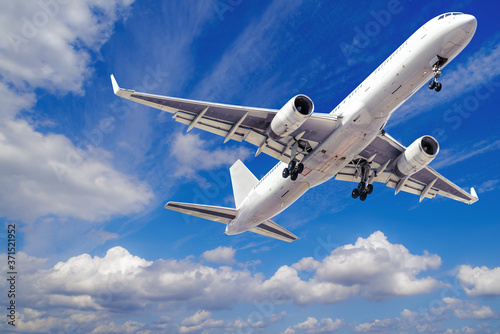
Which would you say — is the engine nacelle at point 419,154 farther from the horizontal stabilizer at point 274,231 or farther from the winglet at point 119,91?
the winglet at point 119,91

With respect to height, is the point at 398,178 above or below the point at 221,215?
above

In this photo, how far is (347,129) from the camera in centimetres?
2225

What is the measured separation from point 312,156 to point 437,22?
10.3 m

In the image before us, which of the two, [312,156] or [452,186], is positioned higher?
[452,186]

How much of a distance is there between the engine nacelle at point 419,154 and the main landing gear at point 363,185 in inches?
101

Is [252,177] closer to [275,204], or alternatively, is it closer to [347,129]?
[275,204]

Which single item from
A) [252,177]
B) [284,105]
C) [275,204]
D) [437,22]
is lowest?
[275,204]

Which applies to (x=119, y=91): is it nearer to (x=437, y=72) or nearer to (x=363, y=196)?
(x=437, y=72)

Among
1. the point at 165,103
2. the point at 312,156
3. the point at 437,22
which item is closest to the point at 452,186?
the point at 312,156

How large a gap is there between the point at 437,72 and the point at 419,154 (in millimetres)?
7652

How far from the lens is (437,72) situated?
65.0 ft

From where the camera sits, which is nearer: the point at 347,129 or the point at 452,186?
the point at 347,129

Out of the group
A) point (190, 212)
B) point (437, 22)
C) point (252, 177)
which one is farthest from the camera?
point (252, 177)

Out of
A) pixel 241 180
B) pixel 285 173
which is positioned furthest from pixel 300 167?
pixel 241 180
